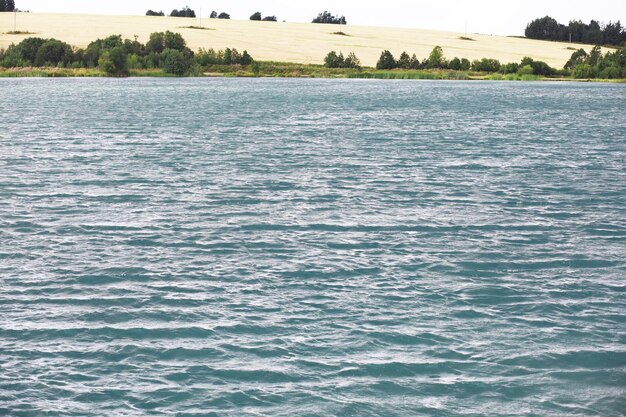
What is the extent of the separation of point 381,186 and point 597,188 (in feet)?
35.8

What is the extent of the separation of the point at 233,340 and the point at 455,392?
5.52 metres

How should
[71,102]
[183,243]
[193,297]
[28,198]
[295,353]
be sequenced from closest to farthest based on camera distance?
[295,353] < [193,297] < [183,243] < [28,198] < [71,102]

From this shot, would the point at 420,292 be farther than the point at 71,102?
No

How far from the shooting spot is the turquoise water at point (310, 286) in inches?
752

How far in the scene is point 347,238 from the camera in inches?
1276

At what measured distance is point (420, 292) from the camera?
84.2ft

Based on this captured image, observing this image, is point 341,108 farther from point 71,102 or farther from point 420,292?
point 420,292

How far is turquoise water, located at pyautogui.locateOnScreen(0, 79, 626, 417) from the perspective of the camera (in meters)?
19.1

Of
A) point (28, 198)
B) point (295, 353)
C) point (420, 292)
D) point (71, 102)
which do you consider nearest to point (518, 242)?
point (420, 292)

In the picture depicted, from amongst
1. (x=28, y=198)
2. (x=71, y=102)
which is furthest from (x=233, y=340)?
(x=71, y=102)

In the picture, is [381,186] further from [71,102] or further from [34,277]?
[71,102]

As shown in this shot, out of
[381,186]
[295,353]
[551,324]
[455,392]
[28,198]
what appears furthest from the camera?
[381,186]

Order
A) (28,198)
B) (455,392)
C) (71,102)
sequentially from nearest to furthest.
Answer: (455,392) < (28,198) < (71,102)

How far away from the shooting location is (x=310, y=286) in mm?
26234
